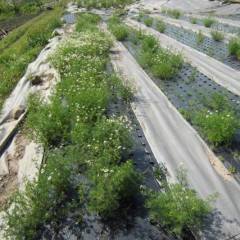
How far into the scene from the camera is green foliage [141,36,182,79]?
25.4 feet

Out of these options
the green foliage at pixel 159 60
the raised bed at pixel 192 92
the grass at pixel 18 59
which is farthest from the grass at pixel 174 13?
the raised bed at pixel 192 92

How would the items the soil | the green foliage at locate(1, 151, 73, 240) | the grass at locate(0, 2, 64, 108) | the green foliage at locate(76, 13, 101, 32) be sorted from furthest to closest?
the green foliage at locate(76, 13, 101, 32) < the grass at locate(0, 2, 64, 108) < the soil < the green foliage at locate(1, 151, 73, 240)

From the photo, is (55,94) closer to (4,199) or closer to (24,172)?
(24,172)

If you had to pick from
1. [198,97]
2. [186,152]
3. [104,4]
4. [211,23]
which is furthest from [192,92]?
[104,4]

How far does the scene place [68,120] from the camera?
19.0ft

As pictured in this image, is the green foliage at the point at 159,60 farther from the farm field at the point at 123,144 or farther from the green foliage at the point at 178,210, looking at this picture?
the green foliage at the point at 178,210

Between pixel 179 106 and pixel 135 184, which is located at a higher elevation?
pixel 135 184

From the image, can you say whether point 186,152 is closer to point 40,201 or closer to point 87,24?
point 40,201

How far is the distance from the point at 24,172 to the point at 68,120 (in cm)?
128

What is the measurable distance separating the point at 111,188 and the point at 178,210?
828mm

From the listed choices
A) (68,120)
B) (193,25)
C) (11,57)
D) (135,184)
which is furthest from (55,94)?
(193,25)

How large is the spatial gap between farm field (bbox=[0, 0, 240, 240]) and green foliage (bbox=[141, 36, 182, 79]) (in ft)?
0.11

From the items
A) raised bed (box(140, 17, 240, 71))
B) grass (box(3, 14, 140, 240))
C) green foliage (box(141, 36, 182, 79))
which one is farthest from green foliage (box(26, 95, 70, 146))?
raised bed (box(140, 17, 240, 71))

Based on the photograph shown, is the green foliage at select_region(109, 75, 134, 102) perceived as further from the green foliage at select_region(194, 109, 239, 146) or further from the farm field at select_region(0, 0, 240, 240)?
the green foliage at select_region(194, 109, 239, 146)
